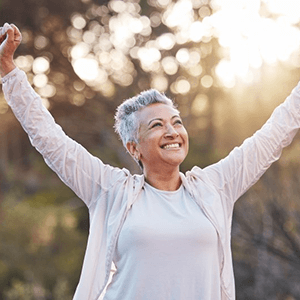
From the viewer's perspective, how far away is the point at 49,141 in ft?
5.46

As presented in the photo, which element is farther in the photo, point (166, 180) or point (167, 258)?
point (166, 180)

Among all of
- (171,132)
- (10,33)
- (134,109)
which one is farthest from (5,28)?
(171,132)

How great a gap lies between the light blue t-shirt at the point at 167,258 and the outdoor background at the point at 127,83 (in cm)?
390

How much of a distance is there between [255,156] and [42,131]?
0.73 m

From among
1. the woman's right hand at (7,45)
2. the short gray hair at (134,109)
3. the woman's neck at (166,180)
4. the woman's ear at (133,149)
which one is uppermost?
the woman's right hand at (7,45)

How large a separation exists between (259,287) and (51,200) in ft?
12.4

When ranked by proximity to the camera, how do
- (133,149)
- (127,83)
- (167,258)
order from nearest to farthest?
(167,258) < (133,149) < (127,83)

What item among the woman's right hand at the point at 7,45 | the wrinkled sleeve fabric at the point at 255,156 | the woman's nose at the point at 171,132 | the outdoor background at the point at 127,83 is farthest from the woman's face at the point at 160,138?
the outdoor background at the point at 127,83

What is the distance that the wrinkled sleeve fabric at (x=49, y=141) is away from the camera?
65.6 inches

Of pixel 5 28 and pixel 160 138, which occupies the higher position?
pixel 5 28

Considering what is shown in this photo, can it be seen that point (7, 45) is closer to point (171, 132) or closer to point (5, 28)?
point (5, 28)

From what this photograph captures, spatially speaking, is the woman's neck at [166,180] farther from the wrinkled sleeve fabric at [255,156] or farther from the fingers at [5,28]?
the fingers at [5,28]

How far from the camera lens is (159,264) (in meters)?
1.56

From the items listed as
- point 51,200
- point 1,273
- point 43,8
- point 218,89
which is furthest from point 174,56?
point 1,273
